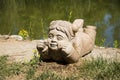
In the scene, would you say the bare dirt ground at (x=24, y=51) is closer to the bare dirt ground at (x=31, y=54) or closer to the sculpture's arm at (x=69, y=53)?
the bare dirt ground at (x=31, y=54)

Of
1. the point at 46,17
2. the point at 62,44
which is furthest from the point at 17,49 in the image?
the point at 46,17

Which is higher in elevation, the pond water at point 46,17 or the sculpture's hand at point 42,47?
the sculpture's hand at point 42,47

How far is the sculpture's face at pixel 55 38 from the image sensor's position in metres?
6.55

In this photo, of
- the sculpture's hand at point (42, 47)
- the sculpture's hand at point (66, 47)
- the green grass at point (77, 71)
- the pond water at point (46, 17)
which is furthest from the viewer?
the pond water at point (46, 17)

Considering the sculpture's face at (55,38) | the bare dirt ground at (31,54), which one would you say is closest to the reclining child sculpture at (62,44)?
the sculpture's face at (55,38)

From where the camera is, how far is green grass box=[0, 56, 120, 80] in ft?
20.1

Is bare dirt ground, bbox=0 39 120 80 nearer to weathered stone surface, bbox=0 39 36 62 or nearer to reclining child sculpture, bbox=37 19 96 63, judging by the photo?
weathered stone surface, bbox=0 39 36 62

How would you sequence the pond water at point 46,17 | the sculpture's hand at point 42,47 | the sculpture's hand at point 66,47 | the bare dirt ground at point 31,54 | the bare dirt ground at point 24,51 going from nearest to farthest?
1. the sculpture's hand at point 66,47
2. the bare dirt ground at point 31,54
3. the sculpture's hand at point 42,47
4. the bare dirt ground at point 24,51
5. the pond water at point 46,17

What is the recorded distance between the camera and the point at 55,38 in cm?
661

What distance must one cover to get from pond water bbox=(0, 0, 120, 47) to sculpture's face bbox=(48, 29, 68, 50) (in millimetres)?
4124

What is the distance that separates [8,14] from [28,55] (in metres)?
11.8

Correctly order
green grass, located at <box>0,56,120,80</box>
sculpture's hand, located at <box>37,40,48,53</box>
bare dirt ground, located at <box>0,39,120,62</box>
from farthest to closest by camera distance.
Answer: bare dirt ground, located at <box>0,39,120,62</box>
sculpture's hand, located at <box>37,40,48,53</box>
green grass, located at <box>0,56,120,80</box>

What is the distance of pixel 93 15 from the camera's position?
1892 cm

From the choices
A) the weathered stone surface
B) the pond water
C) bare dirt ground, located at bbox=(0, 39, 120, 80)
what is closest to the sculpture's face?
bare dirt ground, located at bbox=(0, 39, 120, 80)
